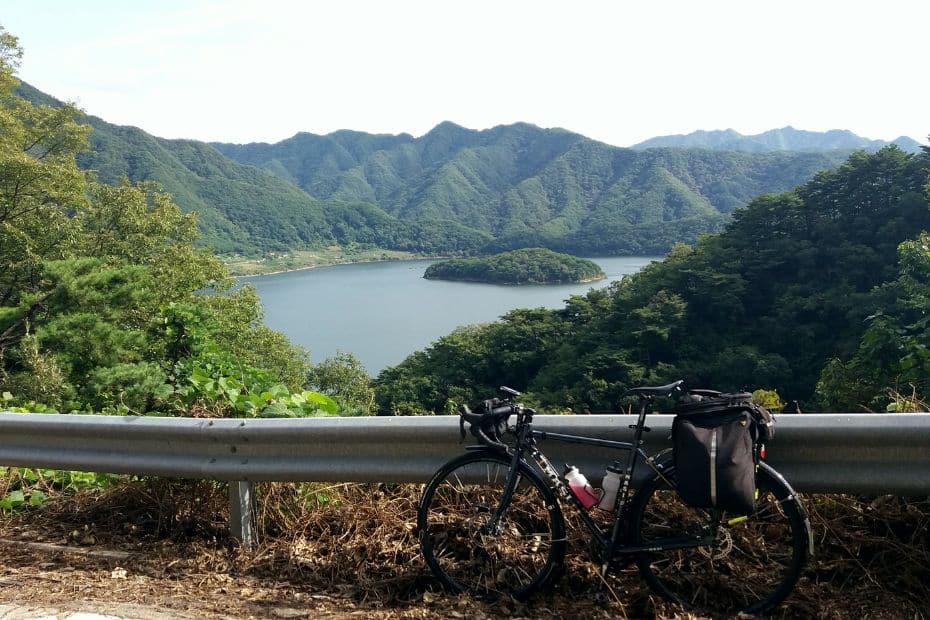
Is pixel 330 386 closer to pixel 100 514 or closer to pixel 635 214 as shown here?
pixel 100 514

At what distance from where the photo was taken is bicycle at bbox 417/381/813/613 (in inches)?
88.2

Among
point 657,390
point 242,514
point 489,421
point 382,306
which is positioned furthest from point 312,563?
point 382,306

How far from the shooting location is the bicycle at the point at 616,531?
224cm

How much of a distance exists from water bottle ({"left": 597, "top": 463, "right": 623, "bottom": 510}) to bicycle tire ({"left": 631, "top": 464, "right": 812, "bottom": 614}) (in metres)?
0.07

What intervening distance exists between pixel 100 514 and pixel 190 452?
0.84 metres

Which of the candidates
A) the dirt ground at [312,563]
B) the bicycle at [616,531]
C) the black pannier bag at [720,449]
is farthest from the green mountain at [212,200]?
the black pannier bag at [720,449]

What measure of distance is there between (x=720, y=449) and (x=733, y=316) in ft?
180

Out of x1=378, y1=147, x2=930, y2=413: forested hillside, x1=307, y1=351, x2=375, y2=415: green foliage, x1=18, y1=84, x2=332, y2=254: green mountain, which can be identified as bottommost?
x1=307, y1=351, x2=375, y2=415: green foliage

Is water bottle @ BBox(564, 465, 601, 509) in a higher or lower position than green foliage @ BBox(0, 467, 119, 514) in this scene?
higher

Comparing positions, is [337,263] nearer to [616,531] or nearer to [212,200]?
[212,200]

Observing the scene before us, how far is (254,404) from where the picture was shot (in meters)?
3.29

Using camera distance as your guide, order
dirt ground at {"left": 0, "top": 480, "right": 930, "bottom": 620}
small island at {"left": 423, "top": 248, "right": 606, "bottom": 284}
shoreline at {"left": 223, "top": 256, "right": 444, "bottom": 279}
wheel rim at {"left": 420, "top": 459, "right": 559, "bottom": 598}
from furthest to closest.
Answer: shoreline at {"left": 223, "top": 256, "right": 444, "bottom": 279} < small island at {"left": 423, "top": 248, "right": 606, "bottom": 284} < wheel rim at {"left": 420, "top": 459, "right": 559, "bottom": 598} < dirt ground at {"left": 0, "top": 480, "right": 930, "bottom": 620}

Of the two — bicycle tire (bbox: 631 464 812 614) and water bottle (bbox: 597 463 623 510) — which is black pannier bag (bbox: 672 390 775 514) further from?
water bottle (bbox: 597 463 623 510)

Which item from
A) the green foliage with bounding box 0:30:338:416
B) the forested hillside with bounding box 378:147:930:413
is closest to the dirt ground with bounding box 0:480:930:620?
the green foliage with bounding box 0:30:338:416
